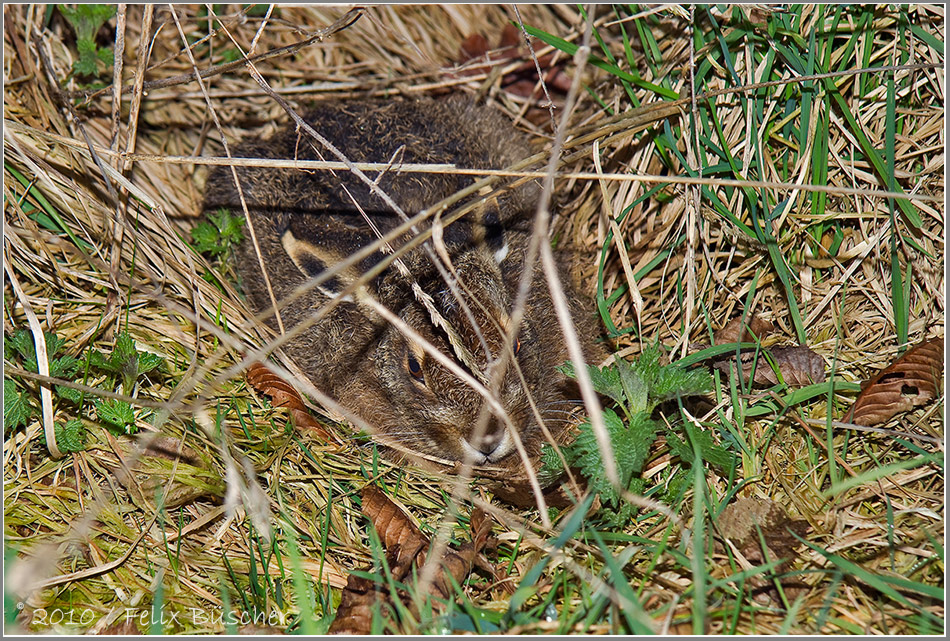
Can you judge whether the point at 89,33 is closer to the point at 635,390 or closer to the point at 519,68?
the point at 519,68

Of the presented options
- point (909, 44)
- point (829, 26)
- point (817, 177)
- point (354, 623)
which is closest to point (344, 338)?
point (354, 623)

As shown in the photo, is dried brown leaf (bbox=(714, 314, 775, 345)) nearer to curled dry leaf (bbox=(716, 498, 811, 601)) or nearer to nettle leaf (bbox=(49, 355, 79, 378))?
curled dry leaf (bbox=(716, 498, 811, 601))

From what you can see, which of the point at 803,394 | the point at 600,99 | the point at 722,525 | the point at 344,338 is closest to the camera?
the point at 722,525

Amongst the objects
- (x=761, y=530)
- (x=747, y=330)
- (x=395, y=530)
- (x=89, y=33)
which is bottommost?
(x=395, y=530)

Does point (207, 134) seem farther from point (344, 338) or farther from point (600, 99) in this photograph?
point (600, 99)

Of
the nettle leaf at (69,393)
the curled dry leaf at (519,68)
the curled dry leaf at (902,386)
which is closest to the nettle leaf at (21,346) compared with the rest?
Answer: the nettle leaf at (69,393)

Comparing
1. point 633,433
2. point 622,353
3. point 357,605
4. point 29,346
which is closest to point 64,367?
point 29,346
